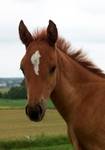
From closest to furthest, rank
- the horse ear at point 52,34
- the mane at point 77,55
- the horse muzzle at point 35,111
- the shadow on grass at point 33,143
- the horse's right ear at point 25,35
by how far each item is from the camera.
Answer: the horse muzzle at point 35,111 → the horse ear at point 52,34 → the horse's right ear at point 25,35 → the mane at point 77,55 → the shadow on grass at point 33,143

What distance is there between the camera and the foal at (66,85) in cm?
630

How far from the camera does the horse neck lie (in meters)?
6.89

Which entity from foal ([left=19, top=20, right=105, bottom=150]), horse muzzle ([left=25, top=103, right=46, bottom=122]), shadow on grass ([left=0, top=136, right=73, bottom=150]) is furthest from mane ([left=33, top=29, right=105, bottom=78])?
shadow on grass ([left=0, top=136, right=73, bottom=150])

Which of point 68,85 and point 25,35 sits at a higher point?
point 25,35

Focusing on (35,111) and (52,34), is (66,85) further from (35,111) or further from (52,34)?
(35,111)

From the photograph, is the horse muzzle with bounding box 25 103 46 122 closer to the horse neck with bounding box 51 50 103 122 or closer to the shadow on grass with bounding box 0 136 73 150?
the horse neck with bounding box 51 50 103 122

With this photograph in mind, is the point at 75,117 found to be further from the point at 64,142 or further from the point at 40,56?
the point at 64,142

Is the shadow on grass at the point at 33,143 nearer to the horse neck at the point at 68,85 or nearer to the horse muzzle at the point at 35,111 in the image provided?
the horse neck at the point at 68,85

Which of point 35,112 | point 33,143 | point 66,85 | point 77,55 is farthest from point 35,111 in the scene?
point 33,143

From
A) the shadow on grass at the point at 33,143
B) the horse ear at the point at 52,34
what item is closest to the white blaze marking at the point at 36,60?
the horse ear at the point at 52,34

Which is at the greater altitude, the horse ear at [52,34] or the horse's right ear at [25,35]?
the horse ear at [52,34]

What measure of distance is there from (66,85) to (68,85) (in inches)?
1.7

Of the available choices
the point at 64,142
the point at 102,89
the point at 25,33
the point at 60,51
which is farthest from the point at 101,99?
the point at 64,142

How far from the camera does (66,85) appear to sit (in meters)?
6.95
